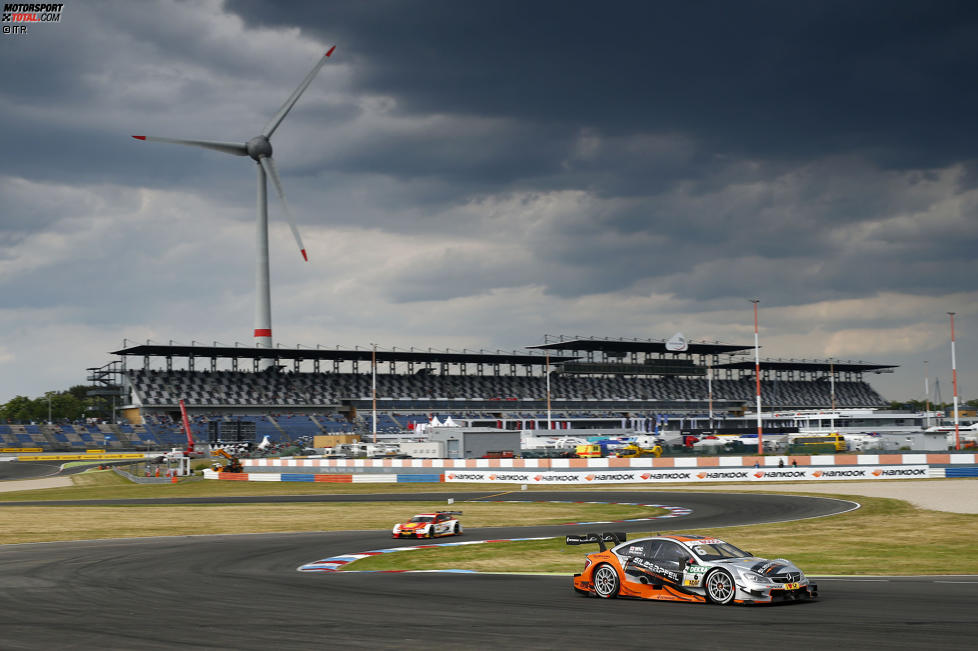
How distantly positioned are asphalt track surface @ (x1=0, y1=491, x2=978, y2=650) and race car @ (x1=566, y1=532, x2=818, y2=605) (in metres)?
0.27

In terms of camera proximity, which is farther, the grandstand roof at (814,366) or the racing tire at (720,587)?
the grandstand roof at (814,366)

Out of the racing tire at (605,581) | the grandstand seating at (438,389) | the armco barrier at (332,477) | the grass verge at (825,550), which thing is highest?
the grandstand seating at (438,389)

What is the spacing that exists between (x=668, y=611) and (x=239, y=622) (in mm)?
7663

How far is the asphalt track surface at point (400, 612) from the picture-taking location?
1315 centimetres

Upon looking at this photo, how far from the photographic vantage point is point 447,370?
14300 centimetres

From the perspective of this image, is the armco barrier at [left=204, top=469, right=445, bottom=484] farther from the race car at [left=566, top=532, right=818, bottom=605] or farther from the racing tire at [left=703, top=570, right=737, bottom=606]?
the racing tire at [left=703, top=570, right=737, bottom=606]

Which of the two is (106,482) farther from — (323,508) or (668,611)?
(668,611)

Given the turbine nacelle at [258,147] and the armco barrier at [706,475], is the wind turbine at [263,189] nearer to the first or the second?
the turbine nacelle at [258,147]

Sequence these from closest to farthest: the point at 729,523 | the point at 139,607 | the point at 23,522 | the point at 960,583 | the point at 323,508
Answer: the point at 139,607
the point at 960,583
the point at 729,523
the point at 23,522
the point at 323,508

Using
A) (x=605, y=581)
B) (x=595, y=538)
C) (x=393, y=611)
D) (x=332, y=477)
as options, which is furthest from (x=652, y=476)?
(x=393, y=611)

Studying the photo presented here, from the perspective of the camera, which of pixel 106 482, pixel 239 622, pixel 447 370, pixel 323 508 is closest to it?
pixel 239 622

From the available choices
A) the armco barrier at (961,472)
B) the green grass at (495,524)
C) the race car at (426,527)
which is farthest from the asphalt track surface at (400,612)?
the armco barrier at (961,472)

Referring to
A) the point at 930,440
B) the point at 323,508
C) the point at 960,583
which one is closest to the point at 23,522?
the point at 323,508

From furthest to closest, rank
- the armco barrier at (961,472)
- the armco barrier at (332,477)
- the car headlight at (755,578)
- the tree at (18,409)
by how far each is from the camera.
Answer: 1. the tree at (18,409)
2. the armco barrier at (332,477)
3. the armco barrier at (961,472)
4. the car headlight at (755,578)
